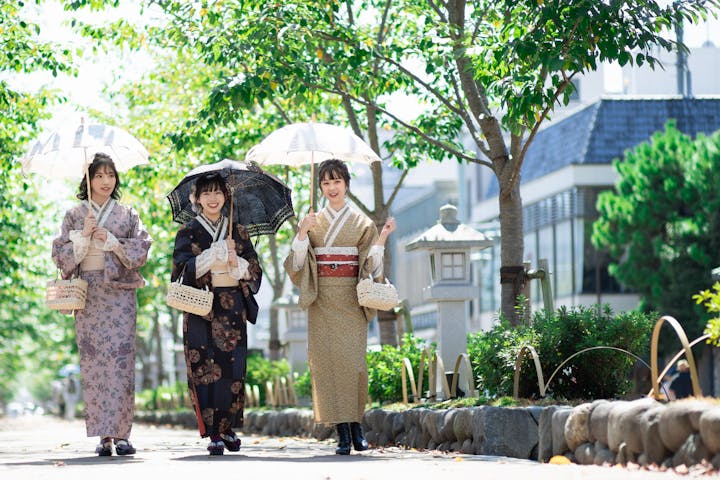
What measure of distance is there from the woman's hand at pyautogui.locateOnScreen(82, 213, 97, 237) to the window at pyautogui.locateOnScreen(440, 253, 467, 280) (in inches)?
215

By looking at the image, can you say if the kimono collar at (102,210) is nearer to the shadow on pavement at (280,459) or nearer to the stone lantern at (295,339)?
the shadow on pavement at (280,459)

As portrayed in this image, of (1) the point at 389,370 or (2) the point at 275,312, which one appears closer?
(1) the point at 389,370

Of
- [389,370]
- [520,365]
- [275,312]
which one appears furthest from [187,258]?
[275,312]

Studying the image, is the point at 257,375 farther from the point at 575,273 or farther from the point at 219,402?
the point at 575,273

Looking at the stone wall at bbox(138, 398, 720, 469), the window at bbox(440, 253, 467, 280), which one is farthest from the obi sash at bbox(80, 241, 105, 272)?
the window at bbox(440, 253, 467, 280)

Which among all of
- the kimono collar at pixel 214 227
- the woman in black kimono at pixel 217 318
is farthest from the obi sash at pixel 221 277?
the kimono collar at pixel 214 227

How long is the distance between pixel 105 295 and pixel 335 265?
1680 millimetres

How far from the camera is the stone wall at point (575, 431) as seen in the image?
6.66 m

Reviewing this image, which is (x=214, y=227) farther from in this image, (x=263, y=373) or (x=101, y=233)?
(x=263, y=373)

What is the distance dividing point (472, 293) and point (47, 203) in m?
19.4

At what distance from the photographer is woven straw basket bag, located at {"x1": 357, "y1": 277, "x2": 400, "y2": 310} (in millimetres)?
9531

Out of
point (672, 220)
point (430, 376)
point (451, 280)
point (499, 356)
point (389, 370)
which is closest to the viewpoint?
point (499, 356)

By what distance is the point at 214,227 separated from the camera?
388 inches

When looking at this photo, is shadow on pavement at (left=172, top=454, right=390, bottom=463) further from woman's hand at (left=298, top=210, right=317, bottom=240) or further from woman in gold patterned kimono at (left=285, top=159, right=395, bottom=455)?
woman's hand at (left=298, top=210, right=317, bottom=240)
